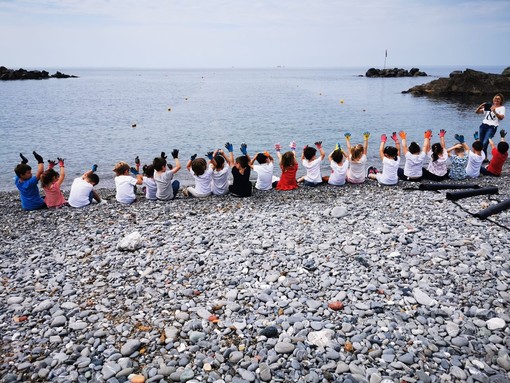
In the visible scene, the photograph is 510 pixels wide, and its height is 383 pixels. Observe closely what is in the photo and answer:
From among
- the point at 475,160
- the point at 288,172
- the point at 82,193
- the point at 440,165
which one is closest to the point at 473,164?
the point at 475,160

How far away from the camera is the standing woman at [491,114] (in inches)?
549

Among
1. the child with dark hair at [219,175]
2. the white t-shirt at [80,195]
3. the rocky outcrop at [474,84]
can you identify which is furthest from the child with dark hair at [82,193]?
the rocky outcrop at [474,84]

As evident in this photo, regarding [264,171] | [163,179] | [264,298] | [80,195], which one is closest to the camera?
[264,298]

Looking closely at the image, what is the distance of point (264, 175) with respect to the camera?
491 inches

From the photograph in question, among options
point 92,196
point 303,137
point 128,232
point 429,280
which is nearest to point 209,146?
point 303,137

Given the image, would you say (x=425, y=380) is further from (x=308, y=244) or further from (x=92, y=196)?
(x=92, y=196)

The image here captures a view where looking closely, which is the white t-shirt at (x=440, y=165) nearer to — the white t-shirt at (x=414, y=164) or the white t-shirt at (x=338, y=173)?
the white t-shirt at (x=414, y=164)

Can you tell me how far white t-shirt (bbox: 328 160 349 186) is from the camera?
41.7 ft

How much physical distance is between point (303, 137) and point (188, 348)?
79.7 ft

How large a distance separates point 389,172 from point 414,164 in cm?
108

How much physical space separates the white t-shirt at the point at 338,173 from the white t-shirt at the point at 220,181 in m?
3.72

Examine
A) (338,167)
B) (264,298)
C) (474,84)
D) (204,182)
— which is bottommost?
(264,298)

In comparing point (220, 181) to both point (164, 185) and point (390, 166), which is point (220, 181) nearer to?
point (164, 185)

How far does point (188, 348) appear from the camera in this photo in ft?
16.1
